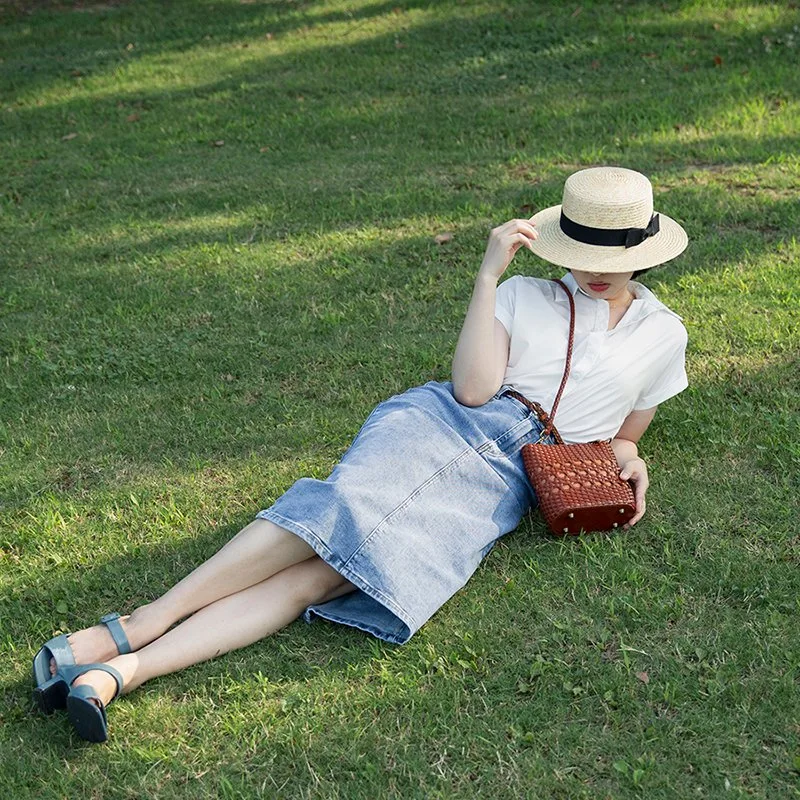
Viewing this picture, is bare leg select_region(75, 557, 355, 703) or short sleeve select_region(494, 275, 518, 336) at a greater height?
short sleeve select_region(494, 275, 518, 336)

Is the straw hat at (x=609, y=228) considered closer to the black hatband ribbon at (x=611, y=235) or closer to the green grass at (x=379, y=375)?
the black hatband ribbon at (x=611, y=235)

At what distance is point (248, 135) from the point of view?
28.7 ft

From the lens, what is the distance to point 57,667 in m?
3.22

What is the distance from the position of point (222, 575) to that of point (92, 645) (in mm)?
428

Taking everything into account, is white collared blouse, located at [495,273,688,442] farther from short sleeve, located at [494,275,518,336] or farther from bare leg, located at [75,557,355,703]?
bare leg, located at [75,557,355,703]

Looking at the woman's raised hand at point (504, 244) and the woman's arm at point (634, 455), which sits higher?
the woman's raised hand at point (504, 244)

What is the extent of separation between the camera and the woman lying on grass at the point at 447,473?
132 inches

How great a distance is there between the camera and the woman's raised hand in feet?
12.4

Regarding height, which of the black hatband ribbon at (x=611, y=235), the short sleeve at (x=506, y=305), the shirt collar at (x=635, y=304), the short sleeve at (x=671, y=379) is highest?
the black hatband ribbon at (x=611, y=235)

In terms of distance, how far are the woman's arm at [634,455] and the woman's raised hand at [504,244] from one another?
0.75 m

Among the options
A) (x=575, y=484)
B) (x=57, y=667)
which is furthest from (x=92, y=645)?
(x=575, y=484)

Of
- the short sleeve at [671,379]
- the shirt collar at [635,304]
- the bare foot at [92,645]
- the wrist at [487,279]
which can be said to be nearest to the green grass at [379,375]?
the bare foot at [92,645]

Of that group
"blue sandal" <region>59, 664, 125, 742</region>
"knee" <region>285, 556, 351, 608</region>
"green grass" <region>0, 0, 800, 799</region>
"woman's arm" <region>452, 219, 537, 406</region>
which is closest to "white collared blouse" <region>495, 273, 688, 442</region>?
"woman's arm" <region>452, 219, 537, 406</region>

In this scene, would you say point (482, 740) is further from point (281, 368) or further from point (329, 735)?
point (281, 368)
